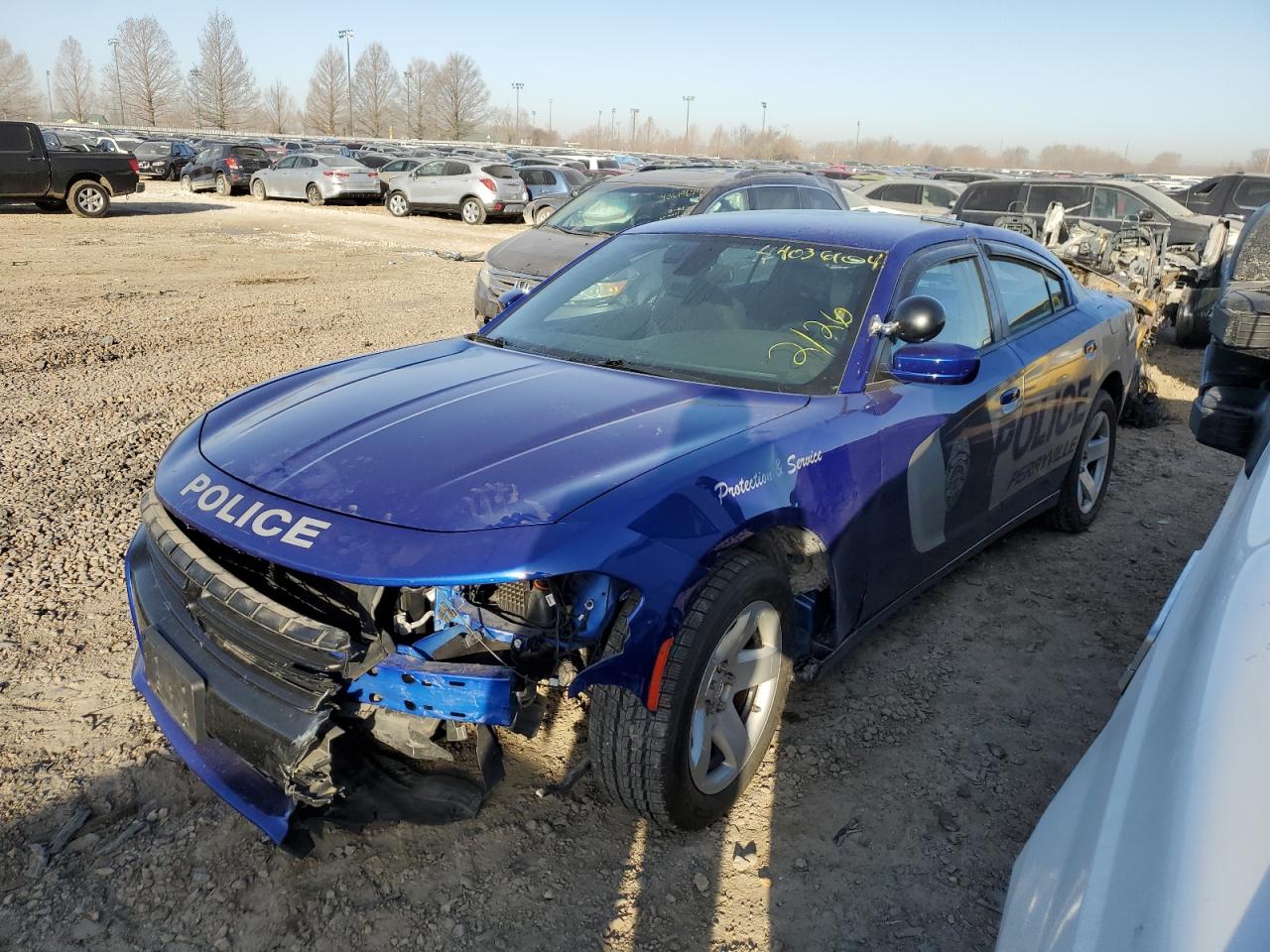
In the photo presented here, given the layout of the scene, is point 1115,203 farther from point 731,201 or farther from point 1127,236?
point 731,201

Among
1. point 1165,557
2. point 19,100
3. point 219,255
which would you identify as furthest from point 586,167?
point 19,100

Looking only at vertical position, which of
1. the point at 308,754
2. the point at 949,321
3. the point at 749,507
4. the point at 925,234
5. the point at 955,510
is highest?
the point at 925,234

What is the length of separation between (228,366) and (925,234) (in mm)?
6014

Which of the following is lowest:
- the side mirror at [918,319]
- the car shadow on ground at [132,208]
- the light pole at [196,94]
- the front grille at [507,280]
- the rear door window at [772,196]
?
the car shadow on ground at [132,208]

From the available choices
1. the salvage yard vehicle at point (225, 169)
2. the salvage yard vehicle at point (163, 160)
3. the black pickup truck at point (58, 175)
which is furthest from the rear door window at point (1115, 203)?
the salvage yard vehicle at point (163, 160)

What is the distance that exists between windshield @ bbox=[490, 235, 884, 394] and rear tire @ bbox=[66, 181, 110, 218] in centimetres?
1984

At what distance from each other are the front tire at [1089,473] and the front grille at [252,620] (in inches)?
148

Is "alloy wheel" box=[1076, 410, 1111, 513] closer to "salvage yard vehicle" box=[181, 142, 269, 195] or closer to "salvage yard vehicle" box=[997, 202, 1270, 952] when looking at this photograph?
Result: "salvage yard vehicle" box=[997, 202, 1270, 952]

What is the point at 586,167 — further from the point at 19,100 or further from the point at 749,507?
the point at 19,100

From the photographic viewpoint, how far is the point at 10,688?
3.21m

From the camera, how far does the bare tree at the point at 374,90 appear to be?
288ft

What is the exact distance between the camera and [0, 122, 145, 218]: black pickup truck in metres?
18.2

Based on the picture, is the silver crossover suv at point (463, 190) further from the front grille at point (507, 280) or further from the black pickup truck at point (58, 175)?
the front grille at point (507, 280)

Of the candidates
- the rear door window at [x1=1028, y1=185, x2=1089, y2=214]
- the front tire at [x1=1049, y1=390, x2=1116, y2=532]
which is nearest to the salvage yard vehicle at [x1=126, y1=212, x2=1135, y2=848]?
→ the front tire at [x1=1049, y1=390, x2=1116, y2=532]
